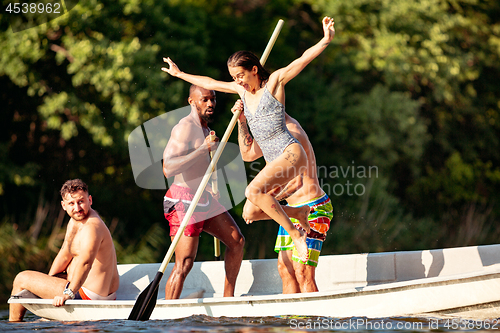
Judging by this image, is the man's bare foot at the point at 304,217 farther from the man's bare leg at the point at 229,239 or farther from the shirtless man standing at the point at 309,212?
the man's bare leg at the point at 229,239

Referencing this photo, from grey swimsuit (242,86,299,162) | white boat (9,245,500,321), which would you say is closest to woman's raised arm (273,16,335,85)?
grey swimsuit (242,86,299,162)

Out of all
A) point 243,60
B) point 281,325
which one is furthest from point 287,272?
point 243,60

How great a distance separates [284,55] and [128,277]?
26.2ft

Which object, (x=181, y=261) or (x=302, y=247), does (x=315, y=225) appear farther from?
(x=181, y=261)

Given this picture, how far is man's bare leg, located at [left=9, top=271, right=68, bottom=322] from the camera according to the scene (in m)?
5.16

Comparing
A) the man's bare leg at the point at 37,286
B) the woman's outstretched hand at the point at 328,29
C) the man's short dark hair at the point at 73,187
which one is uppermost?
the woman's outstretched hand at the point at 328,29

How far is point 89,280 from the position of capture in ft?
17.2

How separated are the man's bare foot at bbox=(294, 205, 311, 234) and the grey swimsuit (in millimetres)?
479

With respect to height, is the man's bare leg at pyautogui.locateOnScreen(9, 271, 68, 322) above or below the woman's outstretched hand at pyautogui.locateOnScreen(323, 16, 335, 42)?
below

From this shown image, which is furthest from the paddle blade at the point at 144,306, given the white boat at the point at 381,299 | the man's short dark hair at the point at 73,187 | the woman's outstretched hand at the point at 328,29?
the woman's outstretched hand at the point at 328,29

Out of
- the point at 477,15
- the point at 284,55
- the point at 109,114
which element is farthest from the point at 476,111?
the point at 109,114

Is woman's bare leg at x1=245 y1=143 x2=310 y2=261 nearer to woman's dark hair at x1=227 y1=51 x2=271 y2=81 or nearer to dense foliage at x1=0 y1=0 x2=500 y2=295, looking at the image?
woman's dark hair at x1=227 y1=51 x2=271 y2=81

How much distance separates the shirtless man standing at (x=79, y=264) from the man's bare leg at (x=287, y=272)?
1.56 metres

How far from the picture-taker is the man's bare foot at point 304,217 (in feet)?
15.0
